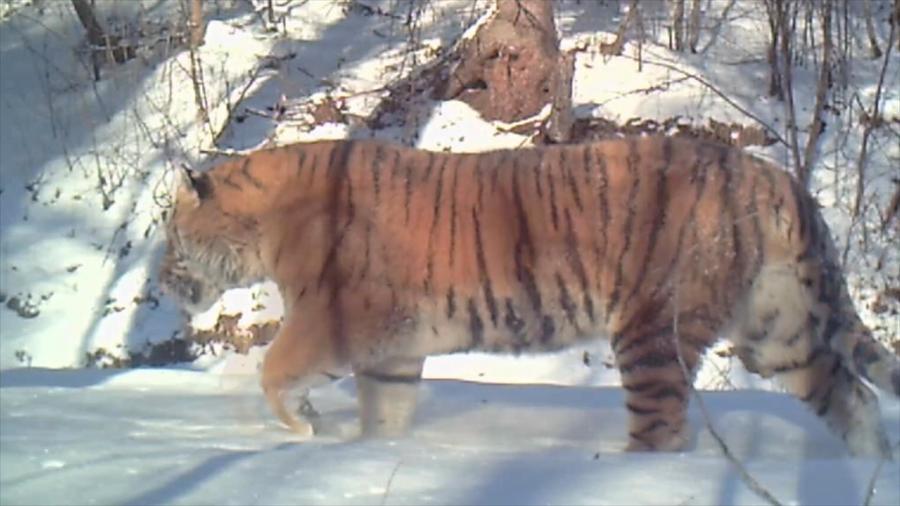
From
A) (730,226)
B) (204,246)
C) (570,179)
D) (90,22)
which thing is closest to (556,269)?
(570,179)

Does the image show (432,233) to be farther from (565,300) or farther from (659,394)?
(659,394)

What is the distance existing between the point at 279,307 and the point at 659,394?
5340mm

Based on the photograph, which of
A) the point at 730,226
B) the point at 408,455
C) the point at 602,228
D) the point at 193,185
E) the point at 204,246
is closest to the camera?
the point at 408,455

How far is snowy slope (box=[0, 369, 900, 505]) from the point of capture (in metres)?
3.15

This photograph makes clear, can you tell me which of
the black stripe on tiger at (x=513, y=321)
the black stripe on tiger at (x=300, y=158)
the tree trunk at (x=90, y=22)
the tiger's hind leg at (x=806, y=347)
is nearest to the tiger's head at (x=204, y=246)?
the black stripe on tiger at (x=300, y=158)

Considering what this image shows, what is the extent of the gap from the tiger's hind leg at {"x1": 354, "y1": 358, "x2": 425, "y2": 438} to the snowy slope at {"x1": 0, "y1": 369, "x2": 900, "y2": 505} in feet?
0.31

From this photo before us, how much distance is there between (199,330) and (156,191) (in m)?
1.87

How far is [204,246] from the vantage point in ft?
17.0

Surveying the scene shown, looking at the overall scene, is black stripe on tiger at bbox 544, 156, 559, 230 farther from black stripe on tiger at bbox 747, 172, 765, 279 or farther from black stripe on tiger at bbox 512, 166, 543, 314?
black stripe on tiger at bbox 747, 172, 765, 279

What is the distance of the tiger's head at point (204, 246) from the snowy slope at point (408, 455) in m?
0.44

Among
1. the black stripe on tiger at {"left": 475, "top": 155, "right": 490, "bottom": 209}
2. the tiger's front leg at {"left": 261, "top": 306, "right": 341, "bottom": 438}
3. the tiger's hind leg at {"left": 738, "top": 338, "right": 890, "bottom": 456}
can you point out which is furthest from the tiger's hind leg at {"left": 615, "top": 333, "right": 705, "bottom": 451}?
the tiger's front leg at {"left": 261, "top": 306, "right": 341, "bottom": 438}

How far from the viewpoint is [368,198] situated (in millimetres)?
4816

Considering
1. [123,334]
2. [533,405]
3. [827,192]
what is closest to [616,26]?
[827,192]

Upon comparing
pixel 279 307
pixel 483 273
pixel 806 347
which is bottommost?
pixel 279 307
